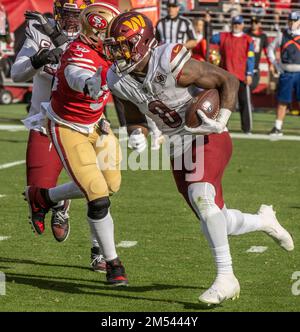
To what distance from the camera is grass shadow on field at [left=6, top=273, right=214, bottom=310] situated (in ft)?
19.6

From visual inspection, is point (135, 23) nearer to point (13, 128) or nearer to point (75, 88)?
point (75, 88)

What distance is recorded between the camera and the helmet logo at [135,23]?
5.75m

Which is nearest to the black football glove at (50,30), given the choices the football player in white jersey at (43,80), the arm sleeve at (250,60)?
the football player in white jersey at (43,80)

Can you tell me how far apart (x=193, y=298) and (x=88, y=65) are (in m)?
1.59

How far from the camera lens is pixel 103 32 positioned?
627 cm

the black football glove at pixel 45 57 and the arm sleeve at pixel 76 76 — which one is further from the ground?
the arm sleeve at pixel 76 76

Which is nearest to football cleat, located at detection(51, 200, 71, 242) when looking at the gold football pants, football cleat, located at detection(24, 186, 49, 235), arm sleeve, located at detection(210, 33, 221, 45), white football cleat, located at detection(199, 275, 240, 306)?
football cleat, located at detection(24, 186, 49, 235)

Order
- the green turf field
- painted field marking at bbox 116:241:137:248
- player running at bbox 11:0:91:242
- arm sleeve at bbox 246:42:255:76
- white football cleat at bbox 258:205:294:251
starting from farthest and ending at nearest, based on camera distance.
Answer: arm sleeve at bbox 246:42:255:76 < painted field marking at bbox 116:241:137:248 < player running at bbox 11:0:91:242 < white football cleat at bbox 258:205:294:251 < the green turf field

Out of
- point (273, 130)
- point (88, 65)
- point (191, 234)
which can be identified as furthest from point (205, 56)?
point (88, 65)

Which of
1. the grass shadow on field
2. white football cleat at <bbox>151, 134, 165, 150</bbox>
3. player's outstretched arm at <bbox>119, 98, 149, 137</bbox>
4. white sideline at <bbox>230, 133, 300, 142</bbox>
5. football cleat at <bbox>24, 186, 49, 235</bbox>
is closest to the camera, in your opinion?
the grass shadow on field

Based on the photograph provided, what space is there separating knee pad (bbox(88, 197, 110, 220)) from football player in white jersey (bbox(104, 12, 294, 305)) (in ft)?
1.54

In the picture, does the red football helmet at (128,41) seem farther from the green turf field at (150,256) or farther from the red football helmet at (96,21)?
the green turf field at (150,256)

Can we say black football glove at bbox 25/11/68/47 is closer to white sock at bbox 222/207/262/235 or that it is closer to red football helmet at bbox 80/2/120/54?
red football helmet at bbox 80/2/120/54

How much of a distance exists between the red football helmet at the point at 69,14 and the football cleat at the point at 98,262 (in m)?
1.49
